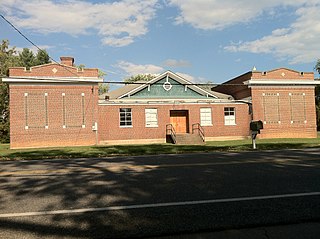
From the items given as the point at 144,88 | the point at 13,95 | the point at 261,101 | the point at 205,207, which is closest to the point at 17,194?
the point at 205,207

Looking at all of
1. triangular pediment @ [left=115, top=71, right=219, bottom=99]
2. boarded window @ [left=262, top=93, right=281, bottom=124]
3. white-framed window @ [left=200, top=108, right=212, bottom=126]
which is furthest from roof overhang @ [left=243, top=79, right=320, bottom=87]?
white-framed window @ [left=200, top=108, right=212, bottom=126]

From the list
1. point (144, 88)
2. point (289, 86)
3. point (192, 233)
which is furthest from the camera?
point (289, 86)

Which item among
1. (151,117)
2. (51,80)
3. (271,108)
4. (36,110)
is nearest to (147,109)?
(151,117)

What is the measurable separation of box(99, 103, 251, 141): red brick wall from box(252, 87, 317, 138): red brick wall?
141cm

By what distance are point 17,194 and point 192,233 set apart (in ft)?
12.9

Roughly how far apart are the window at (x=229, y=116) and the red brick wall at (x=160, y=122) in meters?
0.31

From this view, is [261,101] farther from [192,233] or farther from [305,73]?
[192,233]

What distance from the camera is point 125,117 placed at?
89.0ft

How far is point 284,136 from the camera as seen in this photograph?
29.8 m

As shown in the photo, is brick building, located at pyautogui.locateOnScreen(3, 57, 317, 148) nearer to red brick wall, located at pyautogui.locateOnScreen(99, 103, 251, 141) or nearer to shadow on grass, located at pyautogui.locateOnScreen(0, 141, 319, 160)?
red brick wall, located at pyautogui.locateOnScreen(99, 103, 251, 141)

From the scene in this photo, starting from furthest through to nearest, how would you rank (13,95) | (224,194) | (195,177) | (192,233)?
1. (13,95)
2. (195,177)
3. (224,194)
4. (192,233)

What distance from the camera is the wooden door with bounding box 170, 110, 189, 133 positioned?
28.7 meters

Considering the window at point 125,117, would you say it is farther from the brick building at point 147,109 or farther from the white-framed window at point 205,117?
the white-framed window at point 205,117

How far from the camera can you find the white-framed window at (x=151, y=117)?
2758 cm
